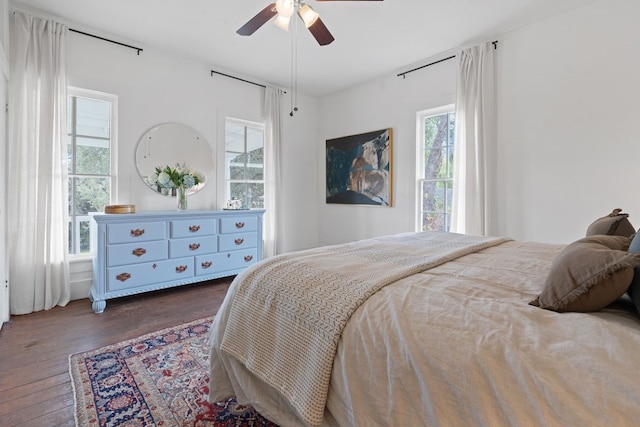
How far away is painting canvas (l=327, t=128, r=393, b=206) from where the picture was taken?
4.20 meters

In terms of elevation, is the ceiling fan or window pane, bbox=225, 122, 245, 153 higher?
the ceiling fan

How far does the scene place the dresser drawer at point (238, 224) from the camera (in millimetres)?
3541

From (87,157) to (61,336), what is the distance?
72.5 inches

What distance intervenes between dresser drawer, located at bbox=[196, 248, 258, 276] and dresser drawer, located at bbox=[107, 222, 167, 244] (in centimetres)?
50

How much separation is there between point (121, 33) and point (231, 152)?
1.69 meters

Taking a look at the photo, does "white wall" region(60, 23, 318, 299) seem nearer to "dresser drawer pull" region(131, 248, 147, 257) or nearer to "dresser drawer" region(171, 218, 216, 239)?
"dresser drawer" region(171, 218, 216, 239)

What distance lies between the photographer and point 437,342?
80cm

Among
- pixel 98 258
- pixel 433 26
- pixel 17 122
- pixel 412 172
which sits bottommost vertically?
pixel 98 258

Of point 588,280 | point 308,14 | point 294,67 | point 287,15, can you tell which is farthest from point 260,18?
point 588,280

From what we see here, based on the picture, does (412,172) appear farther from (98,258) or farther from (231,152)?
(98,258)

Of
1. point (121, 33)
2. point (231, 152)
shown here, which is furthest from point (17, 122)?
point (231, 152)

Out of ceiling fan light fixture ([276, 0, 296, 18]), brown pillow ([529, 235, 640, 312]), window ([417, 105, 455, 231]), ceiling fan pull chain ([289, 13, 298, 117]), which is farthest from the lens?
window ([417, 105, 455, 231])

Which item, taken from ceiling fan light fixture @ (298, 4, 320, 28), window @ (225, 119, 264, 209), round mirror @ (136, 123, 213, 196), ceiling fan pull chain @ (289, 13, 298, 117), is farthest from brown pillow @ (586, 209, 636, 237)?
window @ (225, 119, 264, 209)

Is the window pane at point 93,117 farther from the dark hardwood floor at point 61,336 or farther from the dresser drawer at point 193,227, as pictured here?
the dark hardwood floor at point 61,336
